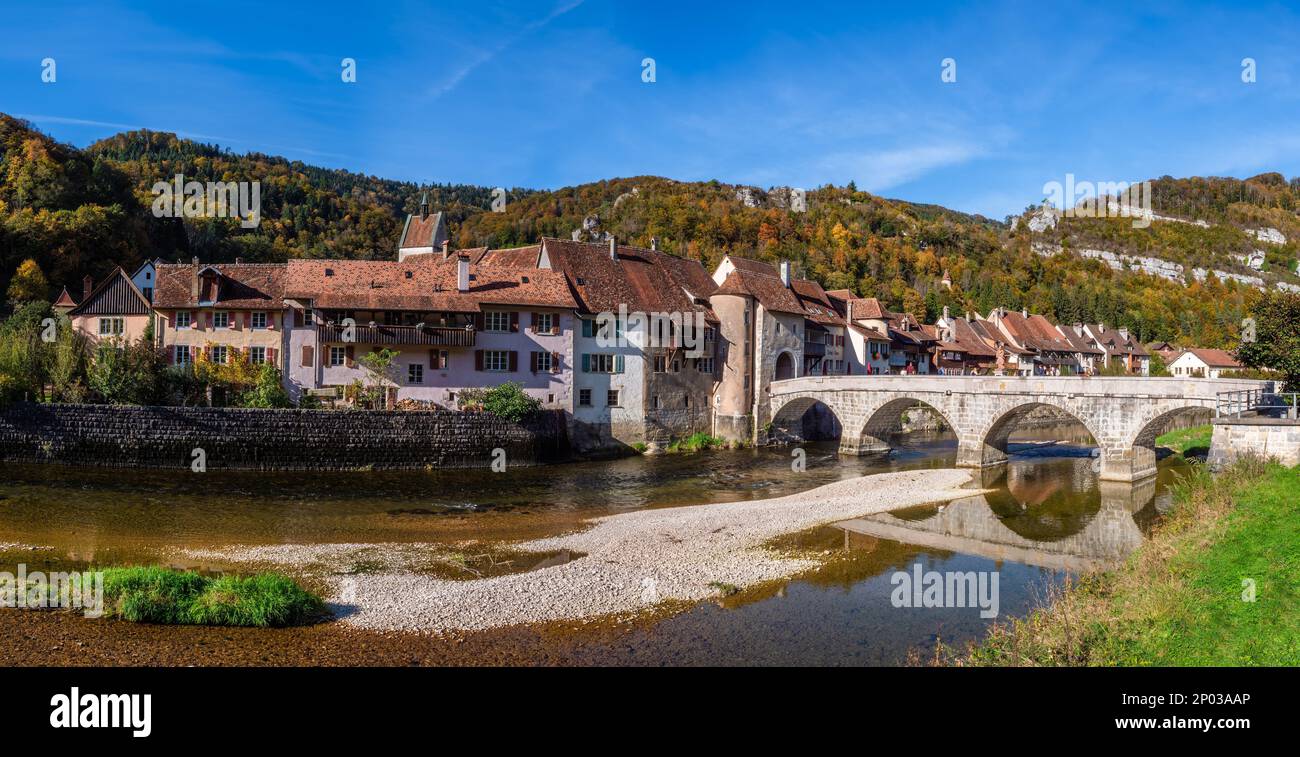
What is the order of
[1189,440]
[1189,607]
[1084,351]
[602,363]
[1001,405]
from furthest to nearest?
[1084,351]
[1189,440]
[602,363]
[1001,405]
[1189,607]

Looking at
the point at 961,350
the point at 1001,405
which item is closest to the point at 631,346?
the point at 1001,405

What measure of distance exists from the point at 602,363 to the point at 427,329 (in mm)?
10112

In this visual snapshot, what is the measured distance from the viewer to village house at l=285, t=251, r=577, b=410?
4025cm

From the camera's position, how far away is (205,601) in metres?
15.7

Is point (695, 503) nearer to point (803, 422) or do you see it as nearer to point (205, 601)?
point (205, 601)

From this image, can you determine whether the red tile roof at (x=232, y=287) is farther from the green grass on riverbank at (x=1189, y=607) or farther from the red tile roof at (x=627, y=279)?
the green grass on riverbank at (x=1189, y=607)

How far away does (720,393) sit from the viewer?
49531 millimetres

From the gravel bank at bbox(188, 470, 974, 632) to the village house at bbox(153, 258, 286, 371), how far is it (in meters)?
22.9

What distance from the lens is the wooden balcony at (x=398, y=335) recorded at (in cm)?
3984

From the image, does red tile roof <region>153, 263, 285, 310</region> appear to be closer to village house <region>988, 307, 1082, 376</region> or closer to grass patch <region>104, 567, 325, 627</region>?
grass patch <region>104, 567, 325, 627</region>

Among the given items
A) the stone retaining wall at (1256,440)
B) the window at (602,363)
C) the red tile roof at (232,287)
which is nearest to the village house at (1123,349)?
the stone retaining wall at (1256,440)

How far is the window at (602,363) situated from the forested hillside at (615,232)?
143ft

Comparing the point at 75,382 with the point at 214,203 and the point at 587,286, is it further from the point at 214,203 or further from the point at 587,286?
the point at 214,203
